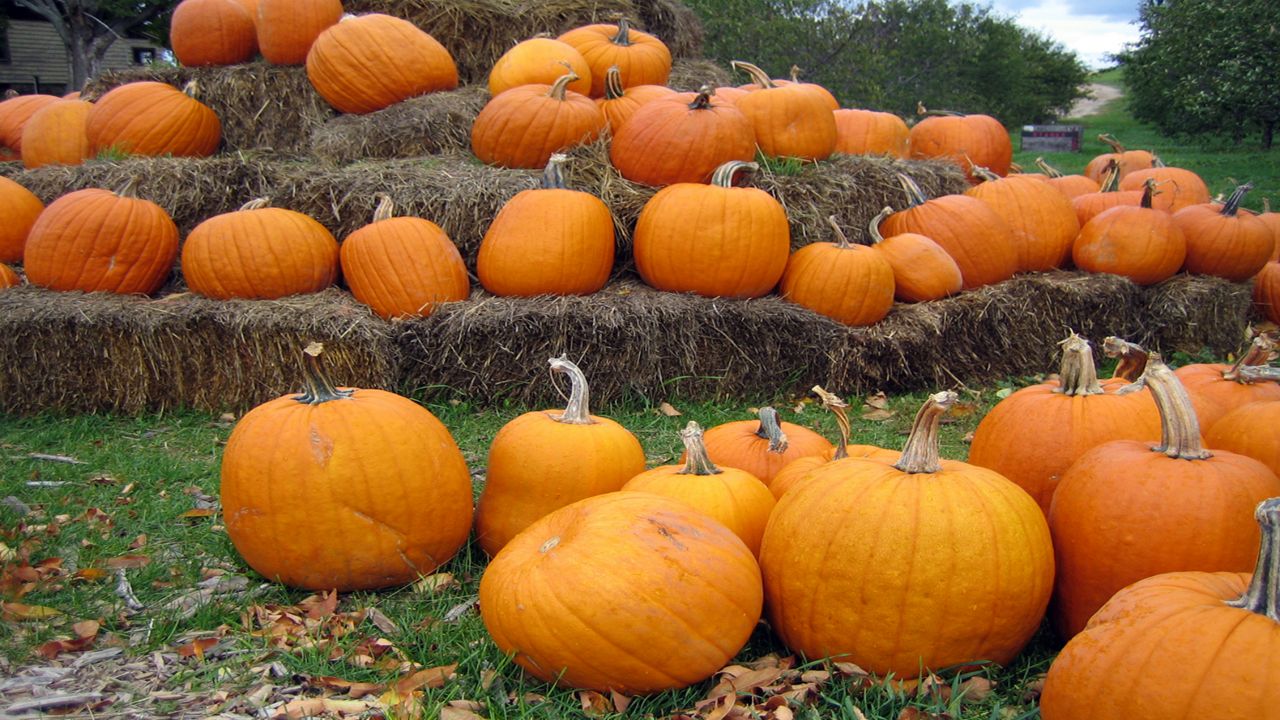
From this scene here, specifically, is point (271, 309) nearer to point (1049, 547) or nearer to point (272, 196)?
point (272, 196)

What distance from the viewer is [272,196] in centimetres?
569

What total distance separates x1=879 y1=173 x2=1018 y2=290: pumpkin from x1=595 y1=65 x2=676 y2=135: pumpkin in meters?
1.82

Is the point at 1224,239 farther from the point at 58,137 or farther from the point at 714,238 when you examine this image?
the point at 58,137

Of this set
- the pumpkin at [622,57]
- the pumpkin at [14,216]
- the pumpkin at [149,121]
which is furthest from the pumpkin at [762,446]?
the pumpkin at [149,121]

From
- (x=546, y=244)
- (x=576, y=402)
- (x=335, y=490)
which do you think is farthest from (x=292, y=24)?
(x=335, y=490)

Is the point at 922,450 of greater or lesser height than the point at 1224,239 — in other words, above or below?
above

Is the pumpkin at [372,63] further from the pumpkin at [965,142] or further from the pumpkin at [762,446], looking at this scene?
the pumpkin at [762,446]

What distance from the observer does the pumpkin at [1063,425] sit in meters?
2.61

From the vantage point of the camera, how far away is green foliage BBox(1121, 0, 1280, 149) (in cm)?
1612

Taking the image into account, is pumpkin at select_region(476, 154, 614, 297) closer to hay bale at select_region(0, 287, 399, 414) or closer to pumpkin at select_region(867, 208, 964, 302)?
hay bale at select_region(0, 287, 399, 414)

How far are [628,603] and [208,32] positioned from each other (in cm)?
704

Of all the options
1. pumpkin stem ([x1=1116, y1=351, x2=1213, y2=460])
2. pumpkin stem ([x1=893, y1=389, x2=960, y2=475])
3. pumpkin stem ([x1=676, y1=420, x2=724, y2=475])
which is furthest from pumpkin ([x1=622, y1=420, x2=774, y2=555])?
pumpkin stem ([x1=1116, y1=351, x2=1213, y2=460])

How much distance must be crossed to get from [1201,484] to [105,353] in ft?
16.6

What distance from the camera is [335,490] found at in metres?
2.70
